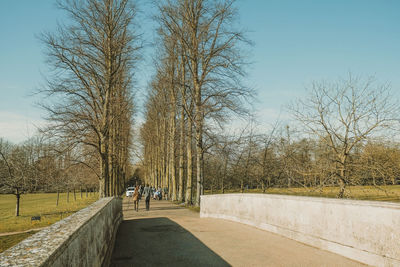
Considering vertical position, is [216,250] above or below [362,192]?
below

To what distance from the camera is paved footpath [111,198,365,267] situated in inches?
281

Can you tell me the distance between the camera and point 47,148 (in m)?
16.5

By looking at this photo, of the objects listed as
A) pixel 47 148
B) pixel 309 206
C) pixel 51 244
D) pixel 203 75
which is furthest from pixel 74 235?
pixel 203 75

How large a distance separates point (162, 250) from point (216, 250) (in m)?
1.49

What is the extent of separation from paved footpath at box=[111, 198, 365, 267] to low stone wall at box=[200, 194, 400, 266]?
259 mm

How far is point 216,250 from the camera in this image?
27.5 feet

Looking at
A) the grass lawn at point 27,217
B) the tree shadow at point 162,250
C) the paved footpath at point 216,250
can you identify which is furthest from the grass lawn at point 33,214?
the paved footpath at point 216,250

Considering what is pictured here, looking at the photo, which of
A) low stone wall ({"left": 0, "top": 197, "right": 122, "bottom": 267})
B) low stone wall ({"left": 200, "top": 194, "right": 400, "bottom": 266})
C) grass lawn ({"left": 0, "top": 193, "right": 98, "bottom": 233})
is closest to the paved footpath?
low stone wall ({"left": 200, "top": 194, "right": 400, "bottom": 266})

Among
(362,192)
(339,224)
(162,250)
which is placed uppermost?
(362,192)

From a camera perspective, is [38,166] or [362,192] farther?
[38,166]

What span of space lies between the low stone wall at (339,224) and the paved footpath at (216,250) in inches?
10.2

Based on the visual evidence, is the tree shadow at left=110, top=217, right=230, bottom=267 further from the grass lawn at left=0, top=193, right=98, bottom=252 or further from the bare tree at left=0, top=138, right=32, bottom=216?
the bare tree at left=0, top=138, right=32, bottom=216

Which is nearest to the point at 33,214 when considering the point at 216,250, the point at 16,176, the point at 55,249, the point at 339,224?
the point at 16,176

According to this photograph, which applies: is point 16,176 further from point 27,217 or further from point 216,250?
point 216,250
